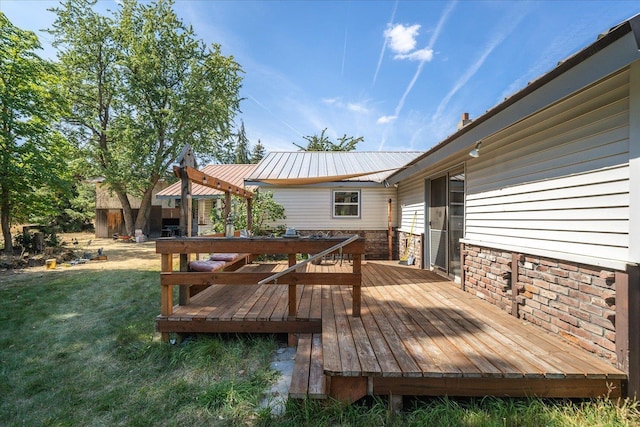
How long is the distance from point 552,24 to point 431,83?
701 cm

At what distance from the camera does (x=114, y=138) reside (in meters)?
14.7

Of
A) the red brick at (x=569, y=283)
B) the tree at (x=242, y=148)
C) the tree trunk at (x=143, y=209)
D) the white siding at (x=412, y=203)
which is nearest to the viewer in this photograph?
the red brick at (x=569, y=283)

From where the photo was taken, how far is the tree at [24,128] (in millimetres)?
7570

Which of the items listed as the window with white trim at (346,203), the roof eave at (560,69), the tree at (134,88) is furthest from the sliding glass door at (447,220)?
the tree at (134,88)

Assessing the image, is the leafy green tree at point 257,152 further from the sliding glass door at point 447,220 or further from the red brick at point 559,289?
the red brick at point 559,289

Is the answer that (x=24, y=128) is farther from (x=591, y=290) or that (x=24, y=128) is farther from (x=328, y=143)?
(x=328, y=143)

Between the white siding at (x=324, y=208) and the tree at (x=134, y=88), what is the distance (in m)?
9.24

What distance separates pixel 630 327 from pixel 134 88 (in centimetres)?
1902

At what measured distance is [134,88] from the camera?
47.9 feet

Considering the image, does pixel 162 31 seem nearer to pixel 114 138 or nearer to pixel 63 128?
pixel 114 138

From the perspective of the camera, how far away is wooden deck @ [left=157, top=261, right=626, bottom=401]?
2.09 meters

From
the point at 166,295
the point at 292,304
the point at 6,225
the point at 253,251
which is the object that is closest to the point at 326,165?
the point at 253,251

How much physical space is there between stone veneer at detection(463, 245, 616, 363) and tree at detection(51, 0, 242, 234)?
52.4ft

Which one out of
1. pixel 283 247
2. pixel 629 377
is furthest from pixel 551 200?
pixel 283 247
